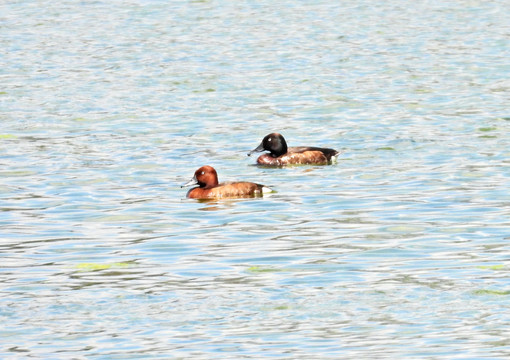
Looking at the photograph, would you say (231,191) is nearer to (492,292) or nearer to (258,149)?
(258,149)

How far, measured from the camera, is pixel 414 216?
17.3 m

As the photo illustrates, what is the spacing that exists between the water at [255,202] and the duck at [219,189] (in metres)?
0.28

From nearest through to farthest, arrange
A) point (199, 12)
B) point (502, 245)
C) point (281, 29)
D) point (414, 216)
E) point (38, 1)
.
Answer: point (502, 245)
point (414, 216)
point (281, 29)
point (199, 12)
point (38, 1)

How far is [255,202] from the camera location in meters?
18.9

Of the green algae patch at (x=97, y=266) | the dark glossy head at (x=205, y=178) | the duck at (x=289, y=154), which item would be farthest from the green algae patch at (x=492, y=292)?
the duck at (x=289, y=154)

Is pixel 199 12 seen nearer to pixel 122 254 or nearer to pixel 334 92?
pixel 334 92

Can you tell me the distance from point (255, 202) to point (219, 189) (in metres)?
0.77

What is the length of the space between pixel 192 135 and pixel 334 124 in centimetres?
312

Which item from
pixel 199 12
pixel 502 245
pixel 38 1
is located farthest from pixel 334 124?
pixel 38 1

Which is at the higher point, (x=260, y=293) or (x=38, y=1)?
(x=38, y=1)

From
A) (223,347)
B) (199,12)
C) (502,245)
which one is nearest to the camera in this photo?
(223,347)

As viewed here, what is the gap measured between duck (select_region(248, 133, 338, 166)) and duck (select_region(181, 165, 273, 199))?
8.87 ft

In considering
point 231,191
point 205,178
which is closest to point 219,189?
point 231,191

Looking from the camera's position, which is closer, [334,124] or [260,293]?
[260,293]
